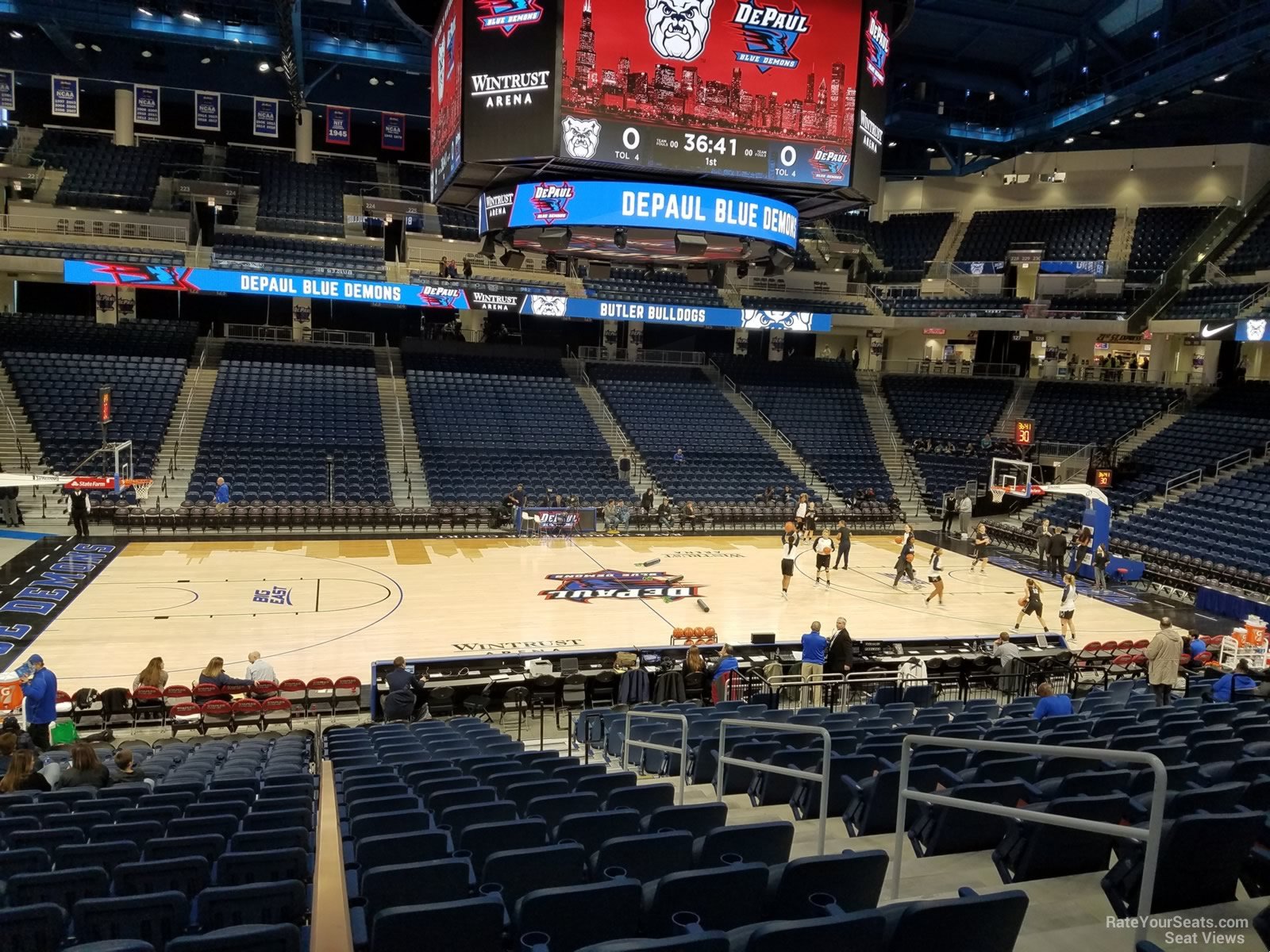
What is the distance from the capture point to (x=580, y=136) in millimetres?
11156

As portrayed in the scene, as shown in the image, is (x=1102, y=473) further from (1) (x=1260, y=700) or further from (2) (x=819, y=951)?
(2) (x=819, y=951)

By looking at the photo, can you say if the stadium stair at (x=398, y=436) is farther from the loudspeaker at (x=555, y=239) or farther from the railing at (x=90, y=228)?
the loudspeaker at (x=555, y=239)

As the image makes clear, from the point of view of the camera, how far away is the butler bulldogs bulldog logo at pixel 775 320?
3175 cm

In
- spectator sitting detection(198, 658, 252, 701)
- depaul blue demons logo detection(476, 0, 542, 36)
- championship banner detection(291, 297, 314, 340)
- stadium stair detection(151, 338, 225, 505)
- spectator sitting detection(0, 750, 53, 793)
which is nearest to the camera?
spectator sitting detection(0, 750, 53, 793)

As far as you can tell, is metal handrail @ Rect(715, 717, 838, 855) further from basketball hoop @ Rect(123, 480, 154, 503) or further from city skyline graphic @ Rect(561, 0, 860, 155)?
basketball hoop @ Rect(123, 480, 154, 503)

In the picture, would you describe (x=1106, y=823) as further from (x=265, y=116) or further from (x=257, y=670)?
(x=265, y=116)

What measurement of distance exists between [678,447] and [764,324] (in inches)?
221

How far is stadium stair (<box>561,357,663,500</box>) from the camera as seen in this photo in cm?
2889

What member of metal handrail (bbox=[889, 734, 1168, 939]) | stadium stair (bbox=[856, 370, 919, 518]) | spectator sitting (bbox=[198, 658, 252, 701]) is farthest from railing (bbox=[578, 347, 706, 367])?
metal handrail (bbox=[889, 734, 1168, 939])

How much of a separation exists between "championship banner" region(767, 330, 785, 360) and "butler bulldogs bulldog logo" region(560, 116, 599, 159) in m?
28.2

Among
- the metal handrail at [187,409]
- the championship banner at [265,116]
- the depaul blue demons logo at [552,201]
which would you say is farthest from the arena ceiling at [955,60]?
the depaul blue demons logo at [552,201]

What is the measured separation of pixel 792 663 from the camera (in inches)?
515

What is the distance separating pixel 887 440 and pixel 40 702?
95.5 ft

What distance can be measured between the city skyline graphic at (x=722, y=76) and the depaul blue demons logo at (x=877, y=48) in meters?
0.32
